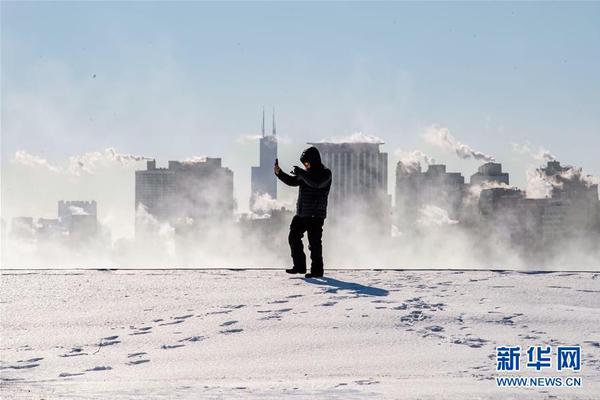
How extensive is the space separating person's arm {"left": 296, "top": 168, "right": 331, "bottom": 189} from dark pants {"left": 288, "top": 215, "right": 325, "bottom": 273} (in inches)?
21.9

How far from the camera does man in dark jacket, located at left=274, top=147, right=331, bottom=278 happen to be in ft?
37.4

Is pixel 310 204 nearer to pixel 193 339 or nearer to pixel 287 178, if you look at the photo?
pixel 287 178

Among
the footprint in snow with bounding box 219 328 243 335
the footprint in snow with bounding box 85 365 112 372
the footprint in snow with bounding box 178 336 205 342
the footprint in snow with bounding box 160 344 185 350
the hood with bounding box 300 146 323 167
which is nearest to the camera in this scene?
the footprint in snow with bounding box 85 365 112 372

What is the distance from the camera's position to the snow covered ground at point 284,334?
639 centimetres

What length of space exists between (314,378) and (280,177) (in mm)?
5050

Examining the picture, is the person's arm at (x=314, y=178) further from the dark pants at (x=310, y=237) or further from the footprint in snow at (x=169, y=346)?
the footprint in snow at (x=169, y=346)

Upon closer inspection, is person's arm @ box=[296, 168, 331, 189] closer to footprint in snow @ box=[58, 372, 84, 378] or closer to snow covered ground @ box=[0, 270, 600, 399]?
snow covered ground @ box=[0, 270, 600, 399]

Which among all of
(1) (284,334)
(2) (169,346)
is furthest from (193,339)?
(1) (284,334)

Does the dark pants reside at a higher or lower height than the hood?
lower

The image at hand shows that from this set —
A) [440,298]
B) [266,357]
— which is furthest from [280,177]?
[266,357]

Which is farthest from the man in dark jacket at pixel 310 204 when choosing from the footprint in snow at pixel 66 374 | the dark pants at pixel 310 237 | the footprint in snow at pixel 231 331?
the footprint in snow at pixel 66 374

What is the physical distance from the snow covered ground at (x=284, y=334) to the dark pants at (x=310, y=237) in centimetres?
58

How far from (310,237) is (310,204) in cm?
49

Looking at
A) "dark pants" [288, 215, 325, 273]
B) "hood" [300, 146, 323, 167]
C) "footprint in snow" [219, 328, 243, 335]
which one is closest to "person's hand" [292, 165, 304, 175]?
"hood" [300, 146, 323, 167]
